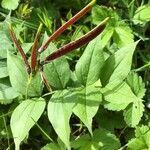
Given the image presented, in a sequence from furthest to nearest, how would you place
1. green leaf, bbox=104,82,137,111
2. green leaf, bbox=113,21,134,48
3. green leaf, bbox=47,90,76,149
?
1. green leaf, bbox=113,21,134,48
2. green leaf, bbox=104,82,137,111
3. green leaf, bbox=47,90,76,149

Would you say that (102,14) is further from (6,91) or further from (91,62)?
(6,91)

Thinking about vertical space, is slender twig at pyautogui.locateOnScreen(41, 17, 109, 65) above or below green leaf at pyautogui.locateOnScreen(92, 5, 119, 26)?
above

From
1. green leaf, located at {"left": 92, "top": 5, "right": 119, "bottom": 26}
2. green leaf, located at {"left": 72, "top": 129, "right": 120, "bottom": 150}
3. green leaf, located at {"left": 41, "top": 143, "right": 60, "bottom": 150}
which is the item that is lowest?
green leaf, located at {"left": 72, "top": 129, "right": 120, "bottom": 150}

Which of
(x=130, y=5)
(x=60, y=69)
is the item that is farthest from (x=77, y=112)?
(x=130, y=5)

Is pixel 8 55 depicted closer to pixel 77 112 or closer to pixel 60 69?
pixel 60 69

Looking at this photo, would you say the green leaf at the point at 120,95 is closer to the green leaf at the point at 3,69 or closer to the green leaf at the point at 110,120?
the green leaf at the point at 110,120

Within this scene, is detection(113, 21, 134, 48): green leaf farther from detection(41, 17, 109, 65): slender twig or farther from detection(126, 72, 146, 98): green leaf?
detection(41, 17, 109, 65): slender twig

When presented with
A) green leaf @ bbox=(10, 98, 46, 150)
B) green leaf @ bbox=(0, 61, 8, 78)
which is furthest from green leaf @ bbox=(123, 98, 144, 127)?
green leaf @ bbox=(0, 61, 8, 78)

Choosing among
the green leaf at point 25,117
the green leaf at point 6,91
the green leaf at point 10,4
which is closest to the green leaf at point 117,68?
the green leaf at point 25,117
